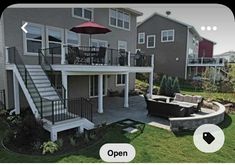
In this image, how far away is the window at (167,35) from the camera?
8.66 metres

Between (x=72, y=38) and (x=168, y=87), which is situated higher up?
(x=72, y=38)

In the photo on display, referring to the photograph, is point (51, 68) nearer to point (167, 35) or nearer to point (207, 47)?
point (207, 47)

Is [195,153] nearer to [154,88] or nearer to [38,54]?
[38,54]

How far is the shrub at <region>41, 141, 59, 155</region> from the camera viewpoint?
325 cm

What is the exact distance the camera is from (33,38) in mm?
6062

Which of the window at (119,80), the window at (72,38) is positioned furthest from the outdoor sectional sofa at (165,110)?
the window at (119,80)

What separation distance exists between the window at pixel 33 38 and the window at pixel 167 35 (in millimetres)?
5542

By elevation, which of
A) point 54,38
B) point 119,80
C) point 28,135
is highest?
point 54,38

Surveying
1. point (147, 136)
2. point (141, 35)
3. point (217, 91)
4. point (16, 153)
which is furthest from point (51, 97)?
point (141, 35)

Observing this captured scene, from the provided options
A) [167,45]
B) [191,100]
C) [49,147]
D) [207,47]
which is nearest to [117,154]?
[49,147]

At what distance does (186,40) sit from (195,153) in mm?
7103

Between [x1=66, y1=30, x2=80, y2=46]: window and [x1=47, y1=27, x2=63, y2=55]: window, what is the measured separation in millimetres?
328

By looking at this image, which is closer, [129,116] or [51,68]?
[51,68]

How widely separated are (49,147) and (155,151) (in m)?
2.03
